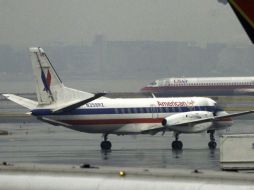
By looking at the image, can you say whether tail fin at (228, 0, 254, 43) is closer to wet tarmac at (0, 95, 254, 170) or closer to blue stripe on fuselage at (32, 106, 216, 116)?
wet tarmac at (0, 95, 254, 170)

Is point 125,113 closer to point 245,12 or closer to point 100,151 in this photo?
point 100,151

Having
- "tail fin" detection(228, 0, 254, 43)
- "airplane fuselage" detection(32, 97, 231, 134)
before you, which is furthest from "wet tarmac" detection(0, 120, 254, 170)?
"tail fin" detection(228, 0, 254, 43)

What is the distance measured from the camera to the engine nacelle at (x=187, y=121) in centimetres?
5772

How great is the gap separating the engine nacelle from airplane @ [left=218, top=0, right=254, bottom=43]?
40.6m

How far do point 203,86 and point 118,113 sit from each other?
343 feet

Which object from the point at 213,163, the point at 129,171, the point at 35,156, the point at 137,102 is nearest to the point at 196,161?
the point at 213,163

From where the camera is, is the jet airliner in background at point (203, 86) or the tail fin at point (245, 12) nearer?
the tail fin at point (245, 12)

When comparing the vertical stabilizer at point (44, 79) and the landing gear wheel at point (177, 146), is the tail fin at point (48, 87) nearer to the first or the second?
the vertical stabilizer at point (44, 79)

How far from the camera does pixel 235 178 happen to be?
1688cm

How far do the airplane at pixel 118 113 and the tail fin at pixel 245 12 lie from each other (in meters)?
40.6

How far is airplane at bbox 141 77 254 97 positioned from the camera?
161375 mm

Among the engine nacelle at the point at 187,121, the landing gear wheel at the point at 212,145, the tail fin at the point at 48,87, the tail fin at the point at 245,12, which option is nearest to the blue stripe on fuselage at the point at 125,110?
the engine nacelle at the point at 187,121

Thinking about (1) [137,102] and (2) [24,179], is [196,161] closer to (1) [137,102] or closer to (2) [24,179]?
(1) [137,102]

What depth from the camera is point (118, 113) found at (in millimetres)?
59406
